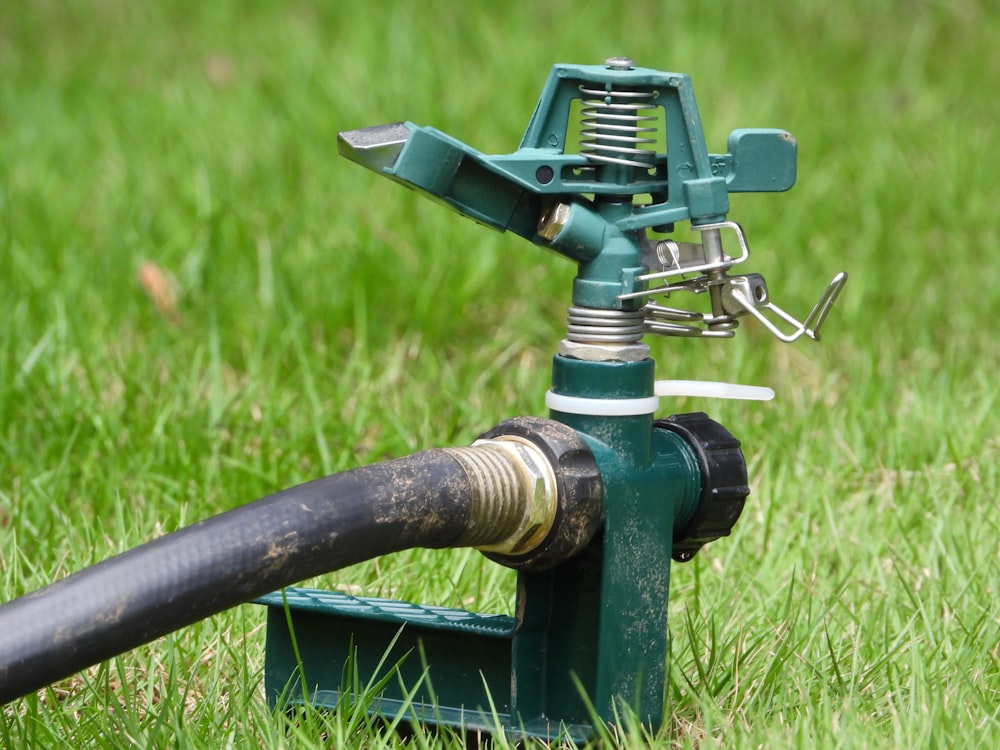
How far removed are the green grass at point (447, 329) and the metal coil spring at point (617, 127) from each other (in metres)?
0.55

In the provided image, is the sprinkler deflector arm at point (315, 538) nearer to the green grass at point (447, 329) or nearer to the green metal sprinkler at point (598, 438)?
the green metal sprinkler at point (598, 438)

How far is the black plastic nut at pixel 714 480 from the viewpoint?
1.46m

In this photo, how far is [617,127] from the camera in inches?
55.5

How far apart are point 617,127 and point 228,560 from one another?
566 millimetres

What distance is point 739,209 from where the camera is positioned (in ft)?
11.1

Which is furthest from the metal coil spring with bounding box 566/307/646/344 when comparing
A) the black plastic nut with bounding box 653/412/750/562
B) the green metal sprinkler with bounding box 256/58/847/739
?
the black plastic nut with bounding box 653/412/750/562

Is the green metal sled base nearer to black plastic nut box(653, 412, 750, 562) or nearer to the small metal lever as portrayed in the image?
black plastic nut box(653, 412, 750, 562)

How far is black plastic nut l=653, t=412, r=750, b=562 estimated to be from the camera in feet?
4.80

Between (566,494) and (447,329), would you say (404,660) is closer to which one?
(566,494)

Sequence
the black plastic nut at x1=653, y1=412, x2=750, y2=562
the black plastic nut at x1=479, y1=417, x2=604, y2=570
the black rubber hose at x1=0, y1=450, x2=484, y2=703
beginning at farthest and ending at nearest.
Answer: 1. the black plastic nut at x1=653, y1=412, x2=750, y2=562
2. the black plastic nut at x1=479, y1=417, x2=604, y2=570
3. the black rubber hose at x1=0, y1=450, x2=484, y2=703

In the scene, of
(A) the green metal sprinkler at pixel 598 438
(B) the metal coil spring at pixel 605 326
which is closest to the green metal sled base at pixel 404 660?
(A) the green metal sprinkler at pixel 598 438

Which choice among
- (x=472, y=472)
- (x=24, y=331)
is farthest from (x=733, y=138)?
(x=24, y=331)

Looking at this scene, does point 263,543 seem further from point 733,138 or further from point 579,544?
point 733,138

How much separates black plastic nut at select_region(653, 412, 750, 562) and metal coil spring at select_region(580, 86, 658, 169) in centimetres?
28
